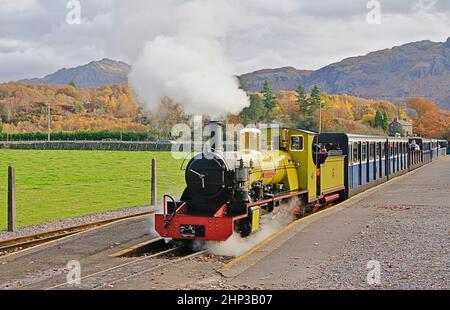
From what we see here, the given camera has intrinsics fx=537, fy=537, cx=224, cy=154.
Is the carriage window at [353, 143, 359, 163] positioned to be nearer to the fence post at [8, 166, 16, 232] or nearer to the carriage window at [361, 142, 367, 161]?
the carriage window at [361, 142, 367, 161]

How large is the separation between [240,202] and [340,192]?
34.1ft

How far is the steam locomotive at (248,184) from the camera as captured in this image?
1222 cm

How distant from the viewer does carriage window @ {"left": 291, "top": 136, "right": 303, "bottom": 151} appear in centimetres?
1671

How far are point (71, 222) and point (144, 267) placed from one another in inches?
278

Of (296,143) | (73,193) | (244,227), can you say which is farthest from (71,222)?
(73,193)

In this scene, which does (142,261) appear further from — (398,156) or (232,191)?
(398,156)

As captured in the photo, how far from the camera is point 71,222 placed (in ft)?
55.0

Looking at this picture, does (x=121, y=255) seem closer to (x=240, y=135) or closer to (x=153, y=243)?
(x=153, y=243)

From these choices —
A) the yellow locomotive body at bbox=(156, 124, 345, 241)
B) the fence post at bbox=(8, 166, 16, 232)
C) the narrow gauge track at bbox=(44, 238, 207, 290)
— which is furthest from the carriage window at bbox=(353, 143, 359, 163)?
the fence post at bbox=(8, 166, 16, 232)

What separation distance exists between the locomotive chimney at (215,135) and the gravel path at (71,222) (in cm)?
579

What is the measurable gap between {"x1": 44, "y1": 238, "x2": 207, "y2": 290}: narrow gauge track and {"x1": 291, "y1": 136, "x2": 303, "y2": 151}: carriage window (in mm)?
5514

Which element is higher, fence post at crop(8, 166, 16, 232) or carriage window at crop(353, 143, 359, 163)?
carriage window at crop(353, 143, 359, 163)
